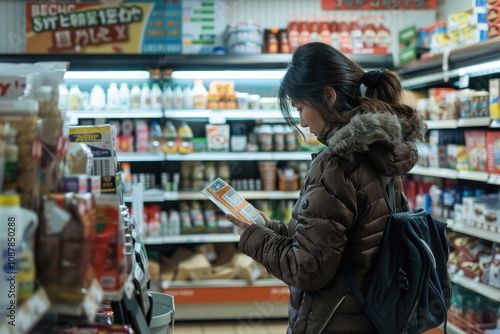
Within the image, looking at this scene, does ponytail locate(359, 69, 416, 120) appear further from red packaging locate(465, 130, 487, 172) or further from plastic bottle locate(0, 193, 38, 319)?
red packaging locate(465, 130, 487, 172)

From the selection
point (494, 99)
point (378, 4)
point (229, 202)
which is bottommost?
point (229, 202)

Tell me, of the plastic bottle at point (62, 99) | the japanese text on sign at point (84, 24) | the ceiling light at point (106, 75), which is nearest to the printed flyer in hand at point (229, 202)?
the plastic bottle at point (62, 99)

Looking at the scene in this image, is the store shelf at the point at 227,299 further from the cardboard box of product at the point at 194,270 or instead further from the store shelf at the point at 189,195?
the store shelf at the point at 189,195

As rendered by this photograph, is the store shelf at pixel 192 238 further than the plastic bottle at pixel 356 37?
Answer: No

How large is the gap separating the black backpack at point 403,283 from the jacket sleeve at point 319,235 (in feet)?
0.39

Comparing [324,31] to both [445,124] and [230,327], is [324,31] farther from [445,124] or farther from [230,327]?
[230,327]

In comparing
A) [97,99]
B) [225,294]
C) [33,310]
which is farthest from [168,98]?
[33,310]

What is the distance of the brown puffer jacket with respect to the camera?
1.77 metres

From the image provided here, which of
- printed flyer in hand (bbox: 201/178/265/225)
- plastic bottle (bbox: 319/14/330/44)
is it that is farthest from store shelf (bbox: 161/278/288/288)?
printed flyer in hand (bbox: 201/178/265/225)

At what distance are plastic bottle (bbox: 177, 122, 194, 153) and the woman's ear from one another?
3.42m

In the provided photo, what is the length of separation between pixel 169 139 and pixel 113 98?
0.58 metres

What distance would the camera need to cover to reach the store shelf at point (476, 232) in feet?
12.5

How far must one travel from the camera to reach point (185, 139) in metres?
5.28

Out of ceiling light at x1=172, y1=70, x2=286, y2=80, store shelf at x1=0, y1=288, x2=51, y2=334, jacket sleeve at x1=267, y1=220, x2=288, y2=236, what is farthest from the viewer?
ceiling light at x1=172, y1=70, x2=286, y2=80
